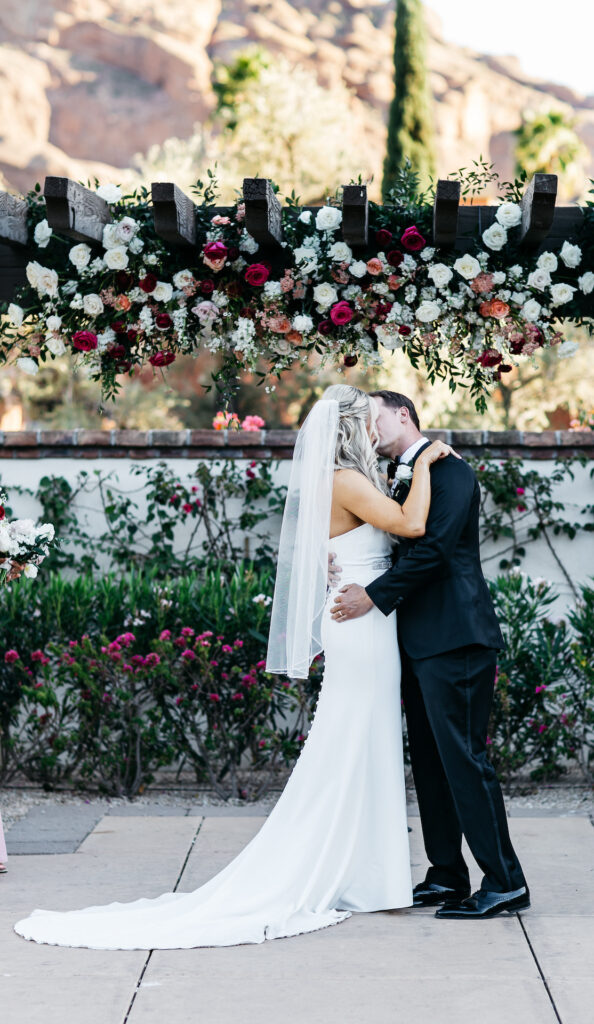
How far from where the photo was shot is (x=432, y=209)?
4.55 meters

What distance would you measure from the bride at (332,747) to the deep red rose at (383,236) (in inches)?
35.3

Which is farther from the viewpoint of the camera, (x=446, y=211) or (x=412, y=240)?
(x=412, y=240)

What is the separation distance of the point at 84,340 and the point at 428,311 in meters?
1.55

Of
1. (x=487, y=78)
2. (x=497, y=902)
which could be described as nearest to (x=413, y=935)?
(x=497, y=902)

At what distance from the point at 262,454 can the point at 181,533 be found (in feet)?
2.46

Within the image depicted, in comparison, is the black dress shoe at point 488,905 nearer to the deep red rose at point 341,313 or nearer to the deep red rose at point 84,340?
the deep red rose at point 341,313

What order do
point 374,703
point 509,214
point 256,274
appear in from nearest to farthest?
point 374,703 → point 509,214 → point 256,274

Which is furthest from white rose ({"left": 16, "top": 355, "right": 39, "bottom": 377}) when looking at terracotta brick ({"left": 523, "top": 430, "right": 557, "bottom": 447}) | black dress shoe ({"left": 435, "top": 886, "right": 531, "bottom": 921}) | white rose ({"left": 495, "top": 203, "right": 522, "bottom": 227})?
terracotta brick ({"left": 523, "top": 430, "right": 557, "bottom": 447})

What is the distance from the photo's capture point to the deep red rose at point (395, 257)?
4.55 meters

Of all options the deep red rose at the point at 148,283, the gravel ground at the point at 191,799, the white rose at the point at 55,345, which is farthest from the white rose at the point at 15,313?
the gravel ground at the point at 191,799

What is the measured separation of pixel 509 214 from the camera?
4.42 meters

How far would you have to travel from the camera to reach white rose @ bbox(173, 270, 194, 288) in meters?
4.66

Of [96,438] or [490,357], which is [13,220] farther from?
[96,438]

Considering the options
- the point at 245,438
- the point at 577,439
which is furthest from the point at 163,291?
the point at 577,439
